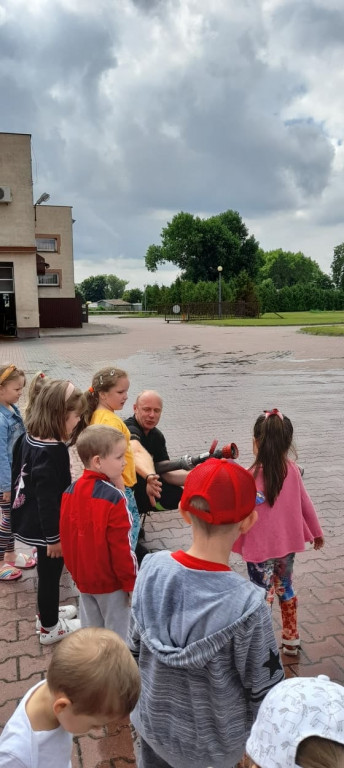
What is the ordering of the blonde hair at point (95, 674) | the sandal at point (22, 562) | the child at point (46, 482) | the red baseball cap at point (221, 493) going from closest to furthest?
1. the blonde hair at point (95, 674)
2. the red baseball cap at point (221, 493)
3. the child at point (46, 482)
4. the sandal at point (22, 562)

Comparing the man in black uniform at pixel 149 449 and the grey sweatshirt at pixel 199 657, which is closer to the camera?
the grey sweatshirt at pixel 199 657

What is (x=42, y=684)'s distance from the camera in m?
1.56

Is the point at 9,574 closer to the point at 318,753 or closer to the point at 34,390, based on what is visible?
the point at 34,390

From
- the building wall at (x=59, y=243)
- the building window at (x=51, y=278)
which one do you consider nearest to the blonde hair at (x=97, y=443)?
the building wall at (x=59, y=243)

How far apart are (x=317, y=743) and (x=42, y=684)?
0.84 m

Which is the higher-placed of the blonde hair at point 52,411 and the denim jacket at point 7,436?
the blonde hair at point 52,411

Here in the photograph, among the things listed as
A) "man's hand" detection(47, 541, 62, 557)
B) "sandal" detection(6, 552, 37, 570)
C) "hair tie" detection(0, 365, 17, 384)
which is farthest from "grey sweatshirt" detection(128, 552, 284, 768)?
"sandal" detection(6, 552, 37, 570)

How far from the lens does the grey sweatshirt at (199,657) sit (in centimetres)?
149

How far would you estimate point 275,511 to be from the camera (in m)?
2.80

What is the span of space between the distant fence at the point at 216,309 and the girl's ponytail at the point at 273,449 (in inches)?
2040

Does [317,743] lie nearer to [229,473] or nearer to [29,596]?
[229,473]

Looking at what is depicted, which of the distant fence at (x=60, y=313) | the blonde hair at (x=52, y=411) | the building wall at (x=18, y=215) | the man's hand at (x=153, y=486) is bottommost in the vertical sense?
the man's hand at (x=153, y=486)

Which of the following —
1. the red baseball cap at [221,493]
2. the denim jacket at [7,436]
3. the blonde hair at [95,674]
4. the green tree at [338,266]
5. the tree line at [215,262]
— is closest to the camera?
the blonde hair at [95,674]

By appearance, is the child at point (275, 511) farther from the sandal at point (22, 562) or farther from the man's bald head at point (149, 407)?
the sandal at point (22, 562)
